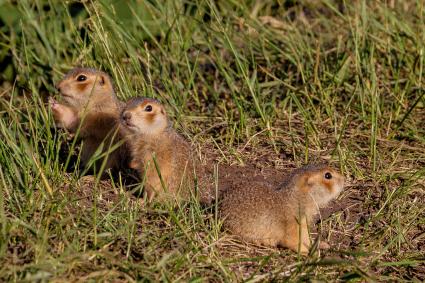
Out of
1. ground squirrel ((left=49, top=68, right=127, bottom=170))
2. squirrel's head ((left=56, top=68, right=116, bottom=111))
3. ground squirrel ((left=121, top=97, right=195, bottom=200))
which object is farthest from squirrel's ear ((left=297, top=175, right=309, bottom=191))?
squirrel's head ((left=56, top=68, right=116, bottom=111))

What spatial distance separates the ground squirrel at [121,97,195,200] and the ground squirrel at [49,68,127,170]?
0.46 m

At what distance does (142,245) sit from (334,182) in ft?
4.48

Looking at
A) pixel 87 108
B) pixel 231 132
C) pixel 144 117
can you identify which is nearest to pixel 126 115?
pixel 144 117

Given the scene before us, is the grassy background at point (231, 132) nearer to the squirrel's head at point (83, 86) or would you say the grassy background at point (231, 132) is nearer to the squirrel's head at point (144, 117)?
the squirrel's head at point (83, 86)

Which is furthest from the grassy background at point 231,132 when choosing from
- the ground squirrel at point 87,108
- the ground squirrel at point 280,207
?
the ground squirrel at point 87,108

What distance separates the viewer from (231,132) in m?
6.88

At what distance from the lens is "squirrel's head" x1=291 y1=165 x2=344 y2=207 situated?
547 cm

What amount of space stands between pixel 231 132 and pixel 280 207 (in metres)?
1.59

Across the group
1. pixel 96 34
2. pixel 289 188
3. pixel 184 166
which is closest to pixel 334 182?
pixel 289 188

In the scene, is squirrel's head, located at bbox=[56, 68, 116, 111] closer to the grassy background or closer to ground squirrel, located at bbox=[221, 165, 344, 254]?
the grassy background

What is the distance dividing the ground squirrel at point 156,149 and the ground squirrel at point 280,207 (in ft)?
1.78

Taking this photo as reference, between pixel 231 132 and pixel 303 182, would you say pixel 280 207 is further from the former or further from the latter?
pixel 231 132

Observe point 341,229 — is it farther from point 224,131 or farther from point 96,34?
point 96,34

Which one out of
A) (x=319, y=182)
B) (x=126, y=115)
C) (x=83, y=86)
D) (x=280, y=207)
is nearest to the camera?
(x=280, y=207)
